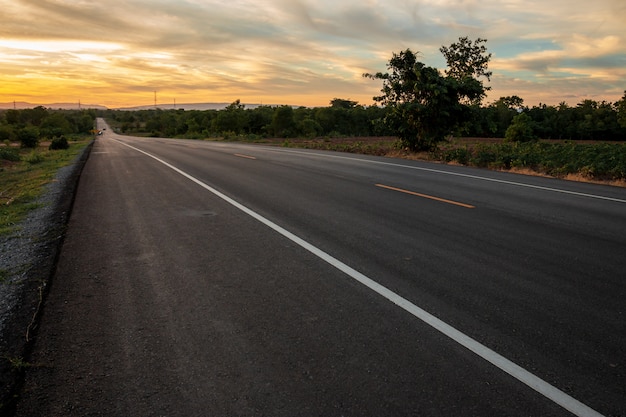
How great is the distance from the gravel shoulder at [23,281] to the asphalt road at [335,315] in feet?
0.40

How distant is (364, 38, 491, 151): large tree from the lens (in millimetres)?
20531

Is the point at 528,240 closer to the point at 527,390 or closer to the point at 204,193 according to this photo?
the point at 527,390

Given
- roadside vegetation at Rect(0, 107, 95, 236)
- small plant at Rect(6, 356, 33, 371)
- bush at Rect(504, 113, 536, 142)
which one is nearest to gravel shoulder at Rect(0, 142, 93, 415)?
small plant at Rect(6, 356, 33, 371)

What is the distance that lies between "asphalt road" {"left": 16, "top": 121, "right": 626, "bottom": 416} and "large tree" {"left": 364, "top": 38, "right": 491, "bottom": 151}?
14125 mm

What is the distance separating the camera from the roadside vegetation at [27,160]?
8866mm

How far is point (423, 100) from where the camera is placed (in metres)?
21.0

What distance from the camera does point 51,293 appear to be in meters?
4.12

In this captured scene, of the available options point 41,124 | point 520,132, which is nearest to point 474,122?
point 520,132

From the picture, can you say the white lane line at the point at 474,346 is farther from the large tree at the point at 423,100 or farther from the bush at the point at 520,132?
the bush at the point at 520,132

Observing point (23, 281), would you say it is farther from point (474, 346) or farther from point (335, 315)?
point (474, 346)

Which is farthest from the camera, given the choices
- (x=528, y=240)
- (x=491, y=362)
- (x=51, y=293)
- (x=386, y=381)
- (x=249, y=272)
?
(x=528, y=240)

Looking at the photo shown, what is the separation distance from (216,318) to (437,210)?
17.0ft

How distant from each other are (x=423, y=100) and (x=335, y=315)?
19.4 metres

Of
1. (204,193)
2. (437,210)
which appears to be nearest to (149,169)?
Result: (204,193)
